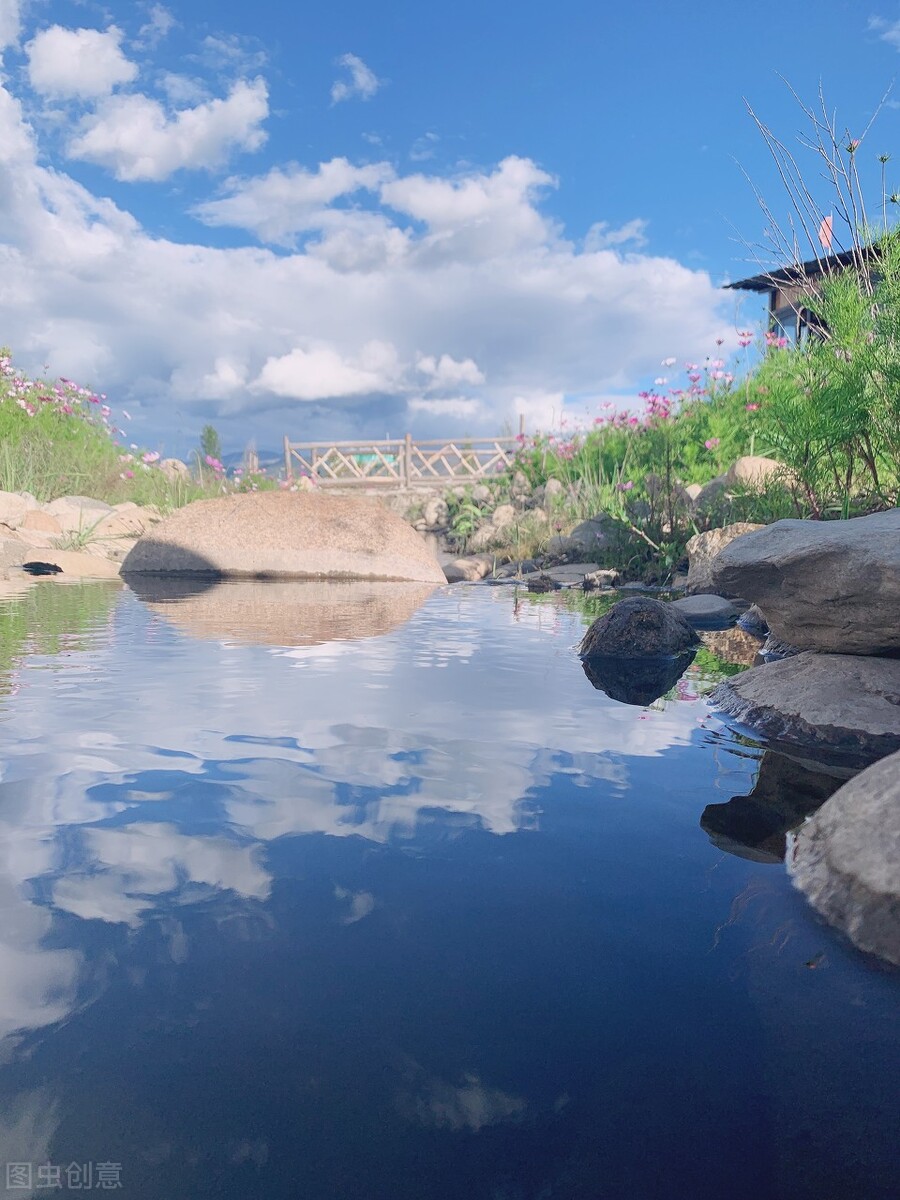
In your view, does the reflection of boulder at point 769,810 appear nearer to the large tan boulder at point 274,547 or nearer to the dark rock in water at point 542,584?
the dark rock in water at point 542,584

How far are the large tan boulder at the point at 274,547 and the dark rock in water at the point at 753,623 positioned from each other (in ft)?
14.6

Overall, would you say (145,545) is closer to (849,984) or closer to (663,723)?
(663,723)

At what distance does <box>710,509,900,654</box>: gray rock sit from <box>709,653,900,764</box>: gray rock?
12 centimetres

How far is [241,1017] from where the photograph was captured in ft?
4.51

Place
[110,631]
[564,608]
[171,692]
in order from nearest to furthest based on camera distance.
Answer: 1. [171,692]
2. [110,631]
3. [564,608]

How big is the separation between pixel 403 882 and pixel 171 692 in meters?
2.10

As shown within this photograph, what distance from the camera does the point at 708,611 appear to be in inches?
242

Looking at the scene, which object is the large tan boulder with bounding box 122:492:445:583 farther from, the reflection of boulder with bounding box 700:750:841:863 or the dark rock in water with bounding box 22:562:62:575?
the reflection of boulder with bounding box 700:750:841:863

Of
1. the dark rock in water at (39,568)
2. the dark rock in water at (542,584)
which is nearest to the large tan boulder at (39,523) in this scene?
the dark rock in water at (39,568)

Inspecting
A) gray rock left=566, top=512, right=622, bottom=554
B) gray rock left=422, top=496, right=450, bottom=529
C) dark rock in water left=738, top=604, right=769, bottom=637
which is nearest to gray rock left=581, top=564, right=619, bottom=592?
gray rock left=566, top=512, right=622, bottom=554

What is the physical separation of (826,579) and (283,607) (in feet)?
14.6

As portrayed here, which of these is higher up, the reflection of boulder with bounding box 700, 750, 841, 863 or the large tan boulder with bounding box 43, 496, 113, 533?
the large tan boulder with bounding box 43, 496, 113, 533

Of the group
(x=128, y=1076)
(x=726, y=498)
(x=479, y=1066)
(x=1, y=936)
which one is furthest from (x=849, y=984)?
(x=726, y=498)

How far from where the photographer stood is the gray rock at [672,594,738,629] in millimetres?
6059
